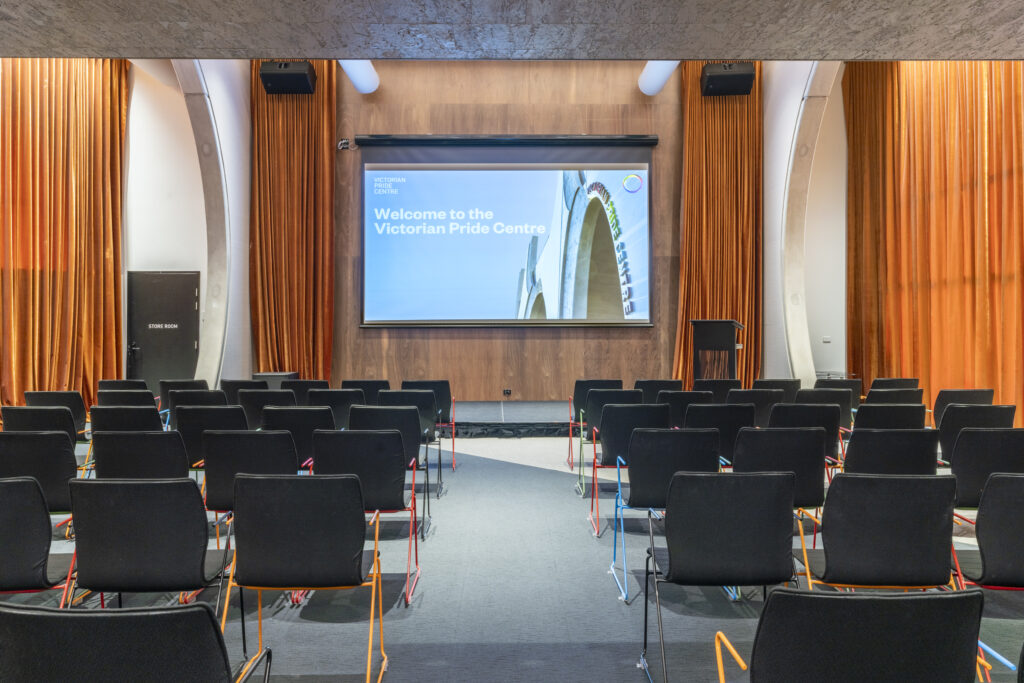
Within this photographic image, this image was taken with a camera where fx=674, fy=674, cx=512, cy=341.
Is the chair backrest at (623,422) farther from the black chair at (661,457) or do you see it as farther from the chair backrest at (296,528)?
the chair backrest at (296,528)

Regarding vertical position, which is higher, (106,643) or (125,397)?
(125,397)

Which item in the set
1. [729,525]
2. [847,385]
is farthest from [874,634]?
[847,385]

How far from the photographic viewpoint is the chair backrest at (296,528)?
96.8 inches

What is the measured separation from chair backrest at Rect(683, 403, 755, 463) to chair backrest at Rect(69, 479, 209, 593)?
3.09 meters

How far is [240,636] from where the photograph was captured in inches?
113

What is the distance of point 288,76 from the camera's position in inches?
372

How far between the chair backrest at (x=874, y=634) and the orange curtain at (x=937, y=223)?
6.36 meters

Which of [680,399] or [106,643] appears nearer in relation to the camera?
[106,643]

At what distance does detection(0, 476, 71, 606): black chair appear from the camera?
2.36 meters

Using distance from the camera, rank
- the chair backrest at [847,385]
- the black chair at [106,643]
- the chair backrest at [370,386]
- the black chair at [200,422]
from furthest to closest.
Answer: the chair backrest at [370,386] < the chair backrest at [847,385] < the black chair at [200,422] < the black chair at [106,643]

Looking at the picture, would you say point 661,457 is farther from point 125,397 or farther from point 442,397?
point 125,397

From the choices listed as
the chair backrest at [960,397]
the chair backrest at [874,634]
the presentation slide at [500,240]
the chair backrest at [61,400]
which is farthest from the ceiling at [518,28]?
the presentation slide at [500,240]

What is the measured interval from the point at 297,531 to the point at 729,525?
1584 millimetres

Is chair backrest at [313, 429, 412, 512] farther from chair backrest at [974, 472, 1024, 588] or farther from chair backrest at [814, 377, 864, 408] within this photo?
chair backrest at [814, 377, 864, 408]
